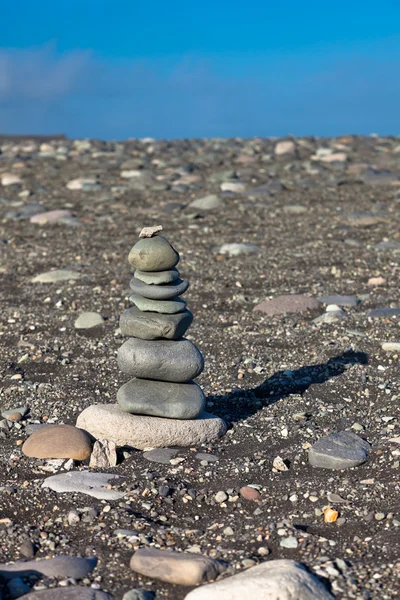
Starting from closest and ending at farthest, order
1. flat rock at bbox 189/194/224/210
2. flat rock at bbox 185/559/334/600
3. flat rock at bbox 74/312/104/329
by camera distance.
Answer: flat rock at bbox 185/559/334/600, flat rock at bbox 74/312/104/329, flat rock at bbox 189/194/224/210

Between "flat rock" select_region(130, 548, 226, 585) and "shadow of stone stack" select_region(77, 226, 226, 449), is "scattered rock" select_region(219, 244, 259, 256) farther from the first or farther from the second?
"flat rock" select_region(130, 548, 226, 585)

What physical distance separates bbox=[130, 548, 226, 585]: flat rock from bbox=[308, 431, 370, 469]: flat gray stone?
1415 millimetres

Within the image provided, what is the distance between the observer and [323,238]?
11.6 m

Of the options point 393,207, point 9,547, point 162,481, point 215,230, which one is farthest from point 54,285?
point 393,207

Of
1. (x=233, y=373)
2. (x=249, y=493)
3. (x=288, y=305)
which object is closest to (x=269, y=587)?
(x=249, y=493)

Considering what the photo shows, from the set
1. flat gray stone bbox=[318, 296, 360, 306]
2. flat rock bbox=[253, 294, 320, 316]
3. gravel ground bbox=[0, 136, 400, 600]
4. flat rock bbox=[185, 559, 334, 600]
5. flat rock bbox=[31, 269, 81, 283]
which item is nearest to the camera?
flat rock bbox=[185, 559, 334, 600]

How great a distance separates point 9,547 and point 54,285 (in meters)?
5.44

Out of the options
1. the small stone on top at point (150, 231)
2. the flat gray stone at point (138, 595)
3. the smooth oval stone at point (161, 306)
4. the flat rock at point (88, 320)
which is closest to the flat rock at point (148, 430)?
the smooth oval stone at point (161, 306)

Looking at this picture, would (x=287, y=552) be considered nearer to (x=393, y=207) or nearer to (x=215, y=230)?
(x=215, y=230)

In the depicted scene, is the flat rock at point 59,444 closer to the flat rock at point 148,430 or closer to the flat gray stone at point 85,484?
the flat rock at point 148,430

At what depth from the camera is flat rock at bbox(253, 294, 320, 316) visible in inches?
325

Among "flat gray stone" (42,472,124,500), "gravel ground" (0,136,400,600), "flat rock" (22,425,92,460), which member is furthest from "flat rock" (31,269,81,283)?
"flat gray stone" (42,472,124,500)

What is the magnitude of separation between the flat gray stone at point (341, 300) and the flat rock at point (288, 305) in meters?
0.11

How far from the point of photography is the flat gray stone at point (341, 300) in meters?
8.44
